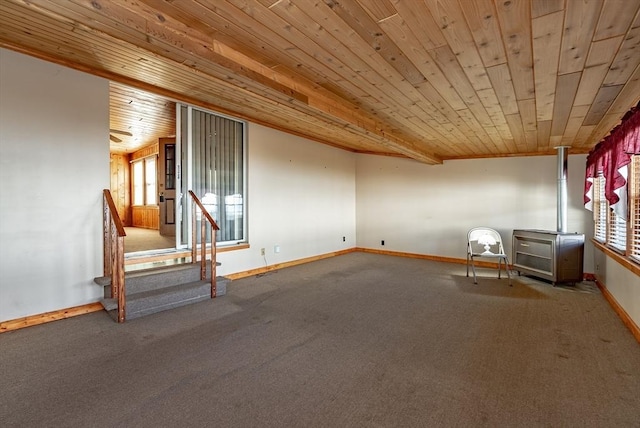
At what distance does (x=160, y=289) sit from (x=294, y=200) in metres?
2.96

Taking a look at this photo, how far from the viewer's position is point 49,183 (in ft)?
10.2

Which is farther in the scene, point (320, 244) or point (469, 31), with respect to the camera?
point (320, 244)

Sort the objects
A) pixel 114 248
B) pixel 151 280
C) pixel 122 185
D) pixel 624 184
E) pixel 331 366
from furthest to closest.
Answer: pixel 122 185
pixel 151 280
pixel 114 248
pixel 624 184
pixel 331 366

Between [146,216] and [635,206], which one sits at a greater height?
[635,206]

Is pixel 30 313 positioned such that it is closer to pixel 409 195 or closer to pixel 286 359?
pixel 286 359

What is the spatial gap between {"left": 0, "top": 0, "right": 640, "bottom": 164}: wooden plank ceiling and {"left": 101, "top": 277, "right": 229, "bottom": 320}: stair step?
2.32 m

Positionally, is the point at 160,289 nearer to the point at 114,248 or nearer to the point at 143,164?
the point at 114,248

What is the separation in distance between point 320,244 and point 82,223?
13.9ft

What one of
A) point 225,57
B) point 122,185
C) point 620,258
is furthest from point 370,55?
point 122,185

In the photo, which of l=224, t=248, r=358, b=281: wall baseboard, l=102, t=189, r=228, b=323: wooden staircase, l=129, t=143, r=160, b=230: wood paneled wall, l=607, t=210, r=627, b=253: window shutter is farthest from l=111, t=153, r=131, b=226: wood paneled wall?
l=607, t=210, r=627, b=253: window shutter

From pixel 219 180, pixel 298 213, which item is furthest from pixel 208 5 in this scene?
pixel 298 213

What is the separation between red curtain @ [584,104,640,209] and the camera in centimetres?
278

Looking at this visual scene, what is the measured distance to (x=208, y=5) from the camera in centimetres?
185

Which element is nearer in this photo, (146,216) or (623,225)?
(623,225)
